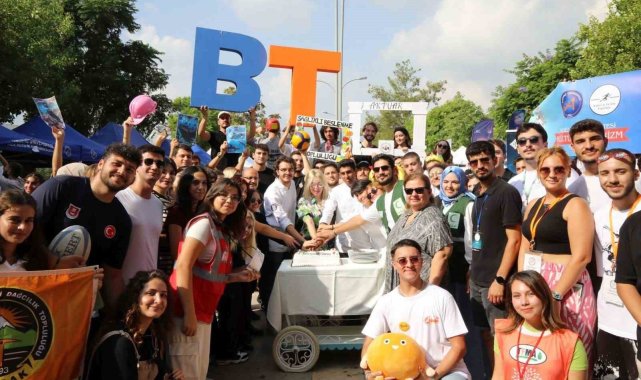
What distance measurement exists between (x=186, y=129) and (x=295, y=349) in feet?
10.4

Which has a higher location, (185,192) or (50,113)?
(50,113)

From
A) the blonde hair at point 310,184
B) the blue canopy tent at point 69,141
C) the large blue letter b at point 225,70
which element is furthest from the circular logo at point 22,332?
the blue canopy tent at point 69,141

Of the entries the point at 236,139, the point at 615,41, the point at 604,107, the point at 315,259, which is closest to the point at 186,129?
the point at 236,139

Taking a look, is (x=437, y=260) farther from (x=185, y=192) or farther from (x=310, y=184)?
(x=310, y=184)

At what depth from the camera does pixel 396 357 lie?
9.61ft

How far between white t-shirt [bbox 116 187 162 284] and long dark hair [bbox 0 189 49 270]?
0.69 meters

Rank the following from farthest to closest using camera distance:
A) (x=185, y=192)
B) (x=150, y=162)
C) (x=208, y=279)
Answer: (x=185, y=192) → (x=150, y=162) → (x=208, y=279)

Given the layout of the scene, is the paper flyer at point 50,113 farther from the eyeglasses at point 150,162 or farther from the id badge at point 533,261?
the id badge at point 533,261

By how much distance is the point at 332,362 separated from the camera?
5016 mm

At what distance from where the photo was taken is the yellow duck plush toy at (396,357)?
9.55ft

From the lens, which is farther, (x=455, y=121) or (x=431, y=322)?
(x=455, y=121)

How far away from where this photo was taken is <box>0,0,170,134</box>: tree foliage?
21.7m

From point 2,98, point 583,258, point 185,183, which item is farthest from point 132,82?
point 583,258

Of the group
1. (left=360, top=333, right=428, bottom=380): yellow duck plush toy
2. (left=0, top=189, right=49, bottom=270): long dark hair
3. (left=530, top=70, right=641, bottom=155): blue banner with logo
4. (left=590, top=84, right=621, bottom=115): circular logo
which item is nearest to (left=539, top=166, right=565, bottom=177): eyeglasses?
(left=360, top=333, right=428, bottom=380): yellow duck plush toy
